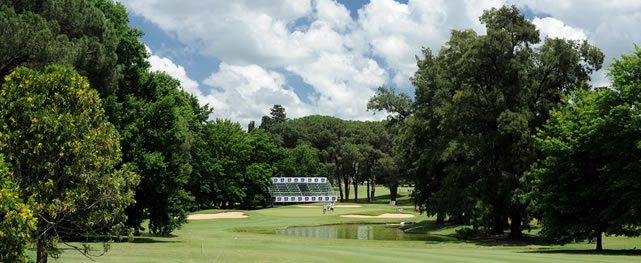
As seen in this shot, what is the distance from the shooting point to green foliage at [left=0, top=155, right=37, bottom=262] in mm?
10187

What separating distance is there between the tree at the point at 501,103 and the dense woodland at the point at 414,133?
0.10 metres

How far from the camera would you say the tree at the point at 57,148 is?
1395 centimetres

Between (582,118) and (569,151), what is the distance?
7.51 ft

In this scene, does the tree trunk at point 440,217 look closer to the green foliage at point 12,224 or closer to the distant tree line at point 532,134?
the distant tree line at point 532,134

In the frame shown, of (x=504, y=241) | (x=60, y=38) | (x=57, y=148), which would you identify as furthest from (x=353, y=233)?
(x=57, y=148)

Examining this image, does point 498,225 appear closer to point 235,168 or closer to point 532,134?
point 532,134

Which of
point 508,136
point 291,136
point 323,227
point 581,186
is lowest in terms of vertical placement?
point 323,227

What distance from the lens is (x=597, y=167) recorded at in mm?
30422

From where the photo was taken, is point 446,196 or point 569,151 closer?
point 569,151

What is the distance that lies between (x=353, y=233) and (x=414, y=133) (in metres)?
10.5

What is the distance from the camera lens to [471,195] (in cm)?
3978

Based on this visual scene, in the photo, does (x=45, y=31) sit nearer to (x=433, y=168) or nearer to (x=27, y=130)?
(x=27, y=130)

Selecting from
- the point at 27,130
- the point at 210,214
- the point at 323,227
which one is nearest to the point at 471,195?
the point at 323,227

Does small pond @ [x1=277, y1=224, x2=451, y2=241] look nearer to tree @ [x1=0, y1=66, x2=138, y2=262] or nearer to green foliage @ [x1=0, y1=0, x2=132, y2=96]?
green foliage @ [x1=0, y1=0, x2=132, y2=96]
